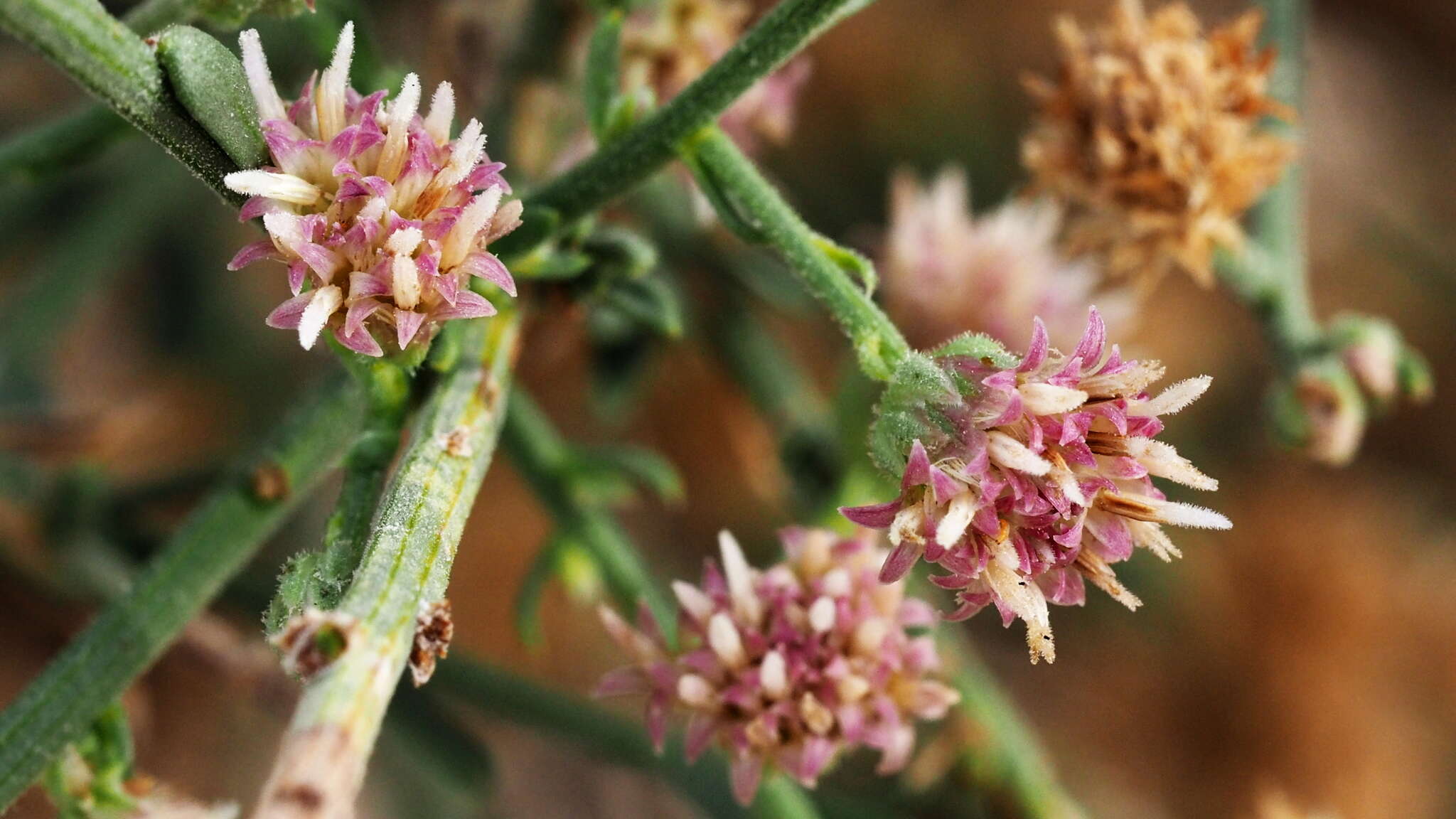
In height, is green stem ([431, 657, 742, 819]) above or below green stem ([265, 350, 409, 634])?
above

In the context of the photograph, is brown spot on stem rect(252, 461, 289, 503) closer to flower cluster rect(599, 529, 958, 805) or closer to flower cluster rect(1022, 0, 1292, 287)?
flower cluster rect(599, 529, 958, 805)

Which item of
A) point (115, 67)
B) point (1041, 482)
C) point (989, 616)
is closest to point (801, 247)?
point (1041, 482)

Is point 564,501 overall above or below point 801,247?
above

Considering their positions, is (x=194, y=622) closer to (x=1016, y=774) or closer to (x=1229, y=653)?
(x=1016, y=774)

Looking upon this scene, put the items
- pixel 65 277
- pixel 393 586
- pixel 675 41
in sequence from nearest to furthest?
pixel 393 586 < pixel 675 41 < pixel 65 277

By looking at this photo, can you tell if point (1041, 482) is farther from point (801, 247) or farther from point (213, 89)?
point (213, 89)

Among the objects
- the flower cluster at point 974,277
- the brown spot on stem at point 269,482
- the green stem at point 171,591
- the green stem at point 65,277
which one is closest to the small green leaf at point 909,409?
the green stem at point 171,591

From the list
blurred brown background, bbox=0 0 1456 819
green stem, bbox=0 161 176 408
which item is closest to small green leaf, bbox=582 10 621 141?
blurred brown background, bbox=0 0 1456 819
